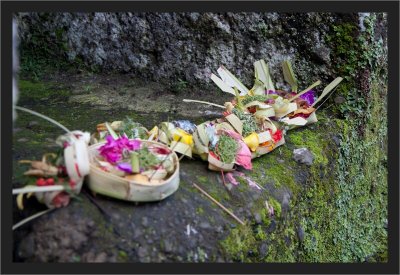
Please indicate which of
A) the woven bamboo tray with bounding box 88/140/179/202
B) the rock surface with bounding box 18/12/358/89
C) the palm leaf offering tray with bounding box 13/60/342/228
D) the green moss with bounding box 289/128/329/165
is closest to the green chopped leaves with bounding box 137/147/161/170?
the palm leaf offering tray with bounding box 13/60/342/228

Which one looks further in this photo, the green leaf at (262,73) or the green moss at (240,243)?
the green leaf at (262,73)

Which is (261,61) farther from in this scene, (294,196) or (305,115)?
(294,196)

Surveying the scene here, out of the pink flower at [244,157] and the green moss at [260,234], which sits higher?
the pink flower at [244,157]

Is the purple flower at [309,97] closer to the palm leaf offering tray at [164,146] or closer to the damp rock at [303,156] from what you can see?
the palm leaf offering tray at [164,146]

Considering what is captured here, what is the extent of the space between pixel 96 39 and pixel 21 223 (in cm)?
216

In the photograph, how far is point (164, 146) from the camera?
2.26 metres

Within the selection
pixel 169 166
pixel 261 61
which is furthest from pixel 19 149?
pixel 261 61

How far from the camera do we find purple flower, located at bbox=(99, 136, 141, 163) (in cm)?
206

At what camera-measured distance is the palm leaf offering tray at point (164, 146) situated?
192 cm

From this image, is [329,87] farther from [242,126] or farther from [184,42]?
[184,42]

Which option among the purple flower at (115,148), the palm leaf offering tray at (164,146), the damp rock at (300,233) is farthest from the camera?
the damp rock at (300,233)

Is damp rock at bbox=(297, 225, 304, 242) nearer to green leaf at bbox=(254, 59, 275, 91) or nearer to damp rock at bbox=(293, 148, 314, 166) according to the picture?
damp rock at bbox=(293, 148, 314, 166)

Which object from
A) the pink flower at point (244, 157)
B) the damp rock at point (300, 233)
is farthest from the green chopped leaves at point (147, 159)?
the damp rock at point (300, 233)

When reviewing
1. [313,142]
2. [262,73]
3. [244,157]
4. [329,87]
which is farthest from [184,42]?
[244,157]
